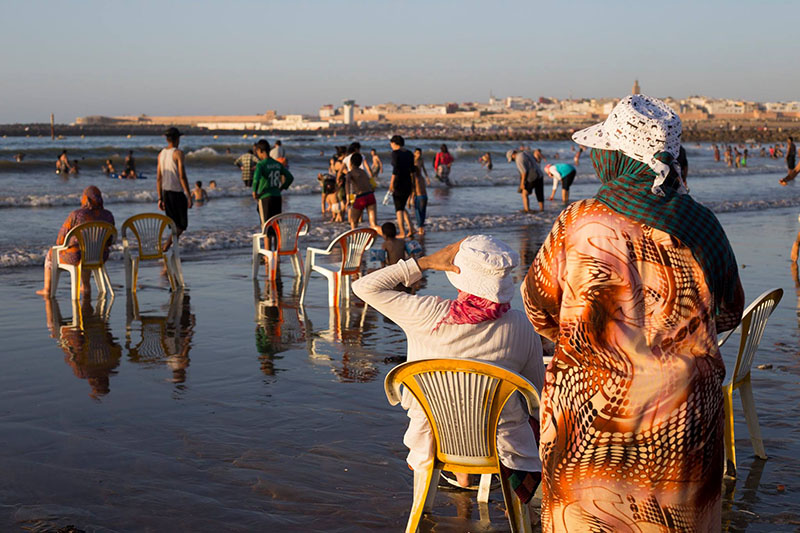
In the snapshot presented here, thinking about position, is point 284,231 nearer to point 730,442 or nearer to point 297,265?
point 297,265

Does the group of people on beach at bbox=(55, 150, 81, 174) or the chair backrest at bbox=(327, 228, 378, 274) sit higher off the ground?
the group of people on beach at bbox=(55, 150, 81, 174)

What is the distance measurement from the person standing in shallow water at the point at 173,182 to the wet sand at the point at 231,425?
2171 mm

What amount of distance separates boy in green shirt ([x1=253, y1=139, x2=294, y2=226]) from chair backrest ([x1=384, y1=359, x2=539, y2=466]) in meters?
8.82

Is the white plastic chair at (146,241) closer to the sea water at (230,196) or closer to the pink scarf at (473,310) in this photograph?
the sea water at (230,196)

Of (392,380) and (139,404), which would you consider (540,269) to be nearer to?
(392,380)

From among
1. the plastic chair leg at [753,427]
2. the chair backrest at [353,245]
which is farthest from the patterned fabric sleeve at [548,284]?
the chair backrest at [353,245]

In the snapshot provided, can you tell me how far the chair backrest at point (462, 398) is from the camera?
3471 millimetres

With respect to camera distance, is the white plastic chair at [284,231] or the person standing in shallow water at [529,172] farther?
the person standing in shallow water at [529,172]

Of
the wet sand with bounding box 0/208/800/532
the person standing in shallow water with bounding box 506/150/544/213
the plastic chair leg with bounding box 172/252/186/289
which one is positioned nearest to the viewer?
the wet sand with bounding box 0/208/800/532

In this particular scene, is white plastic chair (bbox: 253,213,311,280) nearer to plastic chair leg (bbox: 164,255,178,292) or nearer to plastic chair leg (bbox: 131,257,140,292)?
plastic chair leg (bbox: 164,255,178,292)

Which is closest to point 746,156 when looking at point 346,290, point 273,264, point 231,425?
point 273,264

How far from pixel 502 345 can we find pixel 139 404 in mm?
3341

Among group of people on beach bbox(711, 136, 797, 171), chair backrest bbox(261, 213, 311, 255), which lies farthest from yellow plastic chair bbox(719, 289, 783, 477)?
group of people on beach bbox(711, 136, 797, 171)

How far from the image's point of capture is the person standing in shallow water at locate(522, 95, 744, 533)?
2439mm
